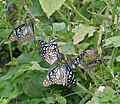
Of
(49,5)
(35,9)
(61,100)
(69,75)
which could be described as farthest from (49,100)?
(49,5)

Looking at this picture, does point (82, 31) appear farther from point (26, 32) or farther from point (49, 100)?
point (49, 100)

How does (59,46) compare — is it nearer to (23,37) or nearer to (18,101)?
(23,37)

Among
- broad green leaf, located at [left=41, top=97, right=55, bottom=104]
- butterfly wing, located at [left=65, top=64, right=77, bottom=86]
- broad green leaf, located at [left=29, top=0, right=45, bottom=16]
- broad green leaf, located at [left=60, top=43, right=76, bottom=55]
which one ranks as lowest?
broad green leaf, located at [left=41, top=97, right=55, bottom=104]

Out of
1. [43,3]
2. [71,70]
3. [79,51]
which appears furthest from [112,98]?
[43,3]

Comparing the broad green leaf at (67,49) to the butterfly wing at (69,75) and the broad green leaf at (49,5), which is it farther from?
the broad green leaf at (49,5)

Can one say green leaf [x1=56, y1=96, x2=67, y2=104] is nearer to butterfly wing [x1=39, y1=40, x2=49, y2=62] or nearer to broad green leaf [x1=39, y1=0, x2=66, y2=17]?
butterfly wing [x1=39, y1=40, x2=49, y2=62]

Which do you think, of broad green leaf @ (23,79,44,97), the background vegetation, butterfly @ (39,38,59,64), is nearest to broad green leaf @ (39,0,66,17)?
butterfly @ (39,38,59,64)

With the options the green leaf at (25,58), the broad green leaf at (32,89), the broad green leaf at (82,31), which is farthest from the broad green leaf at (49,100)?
A: the broad green leaf at (82,31)

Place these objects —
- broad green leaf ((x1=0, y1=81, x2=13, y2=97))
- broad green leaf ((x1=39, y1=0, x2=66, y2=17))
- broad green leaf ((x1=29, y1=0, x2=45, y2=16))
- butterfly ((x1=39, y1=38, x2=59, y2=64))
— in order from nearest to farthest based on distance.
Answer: broad green leaf ((x1=39, y1=0, x2=66, y2=17)) → butterfly ((x1=39, y1=38, x2=59, y2=64)) → broad green leaf ((x1=0, y1=81, x2=13, y2=97)) → broad green leaf ((x1=29, y1=0, x2=45, y2=16))
